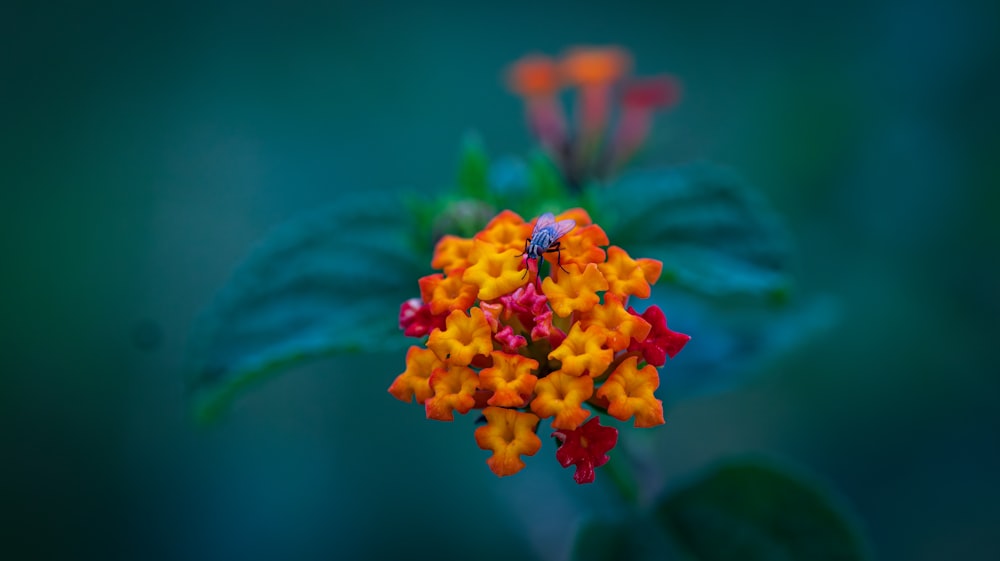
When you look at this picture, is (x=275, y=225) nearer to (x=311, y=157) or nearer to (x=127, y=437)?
(x=311, y=157)

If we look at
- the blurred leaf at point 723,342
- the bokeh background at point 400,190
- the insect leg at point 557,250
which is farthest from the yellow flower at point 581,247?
the bokeh background at point 400,190

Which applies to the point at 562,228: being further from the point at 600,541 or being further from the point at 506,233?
the point at 600,541

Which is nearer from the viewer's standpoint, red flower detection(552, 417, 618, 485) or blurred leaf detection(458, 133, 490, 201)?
red flower detection(552, 417, 618, 485)

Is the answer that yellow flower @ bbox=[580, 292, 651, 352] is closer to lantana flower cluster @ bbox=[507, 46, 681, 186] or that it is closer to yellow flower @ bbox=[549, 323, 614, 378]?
yellow flower @ bbox=[549, 323, 614, 378]

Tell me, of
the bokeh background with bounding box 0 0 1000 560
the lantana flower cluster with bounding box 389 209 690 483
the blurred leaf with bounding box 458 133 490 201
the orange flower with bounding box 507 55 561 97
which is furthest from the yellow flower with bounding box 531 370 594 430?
the bokeh background with bounding box 0 0 1000 560

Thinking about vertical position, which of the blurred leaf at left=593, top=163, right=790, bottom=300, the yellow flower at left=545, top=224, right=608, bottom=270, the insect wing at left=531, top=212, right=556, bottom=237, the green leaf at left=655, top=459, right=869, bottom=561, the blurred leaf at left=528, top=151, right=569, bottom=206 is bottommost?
the green leaf at left=655, top=459, right=869, bottom=561

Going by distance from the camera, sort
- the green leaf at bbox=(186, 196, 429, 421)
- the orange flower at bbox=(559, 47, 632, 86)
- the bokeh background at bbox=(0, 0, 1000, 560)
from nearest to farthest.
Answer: the green leaf at bbox=(186, 196, 429, 421)
the orange flower at bbox=(559, 47, 632, 86)
the bokeh background at bbox=(0, 0, 1000, 560)

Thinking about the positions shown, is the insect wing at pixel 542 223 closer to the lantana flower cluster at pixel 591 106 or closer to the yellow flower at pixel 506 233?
the yellow flower at pixel 506 233

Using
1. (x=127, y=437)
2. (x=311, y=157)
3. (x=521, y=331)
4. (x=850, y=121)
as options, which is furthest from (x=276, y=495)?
(x=850, y=121)
